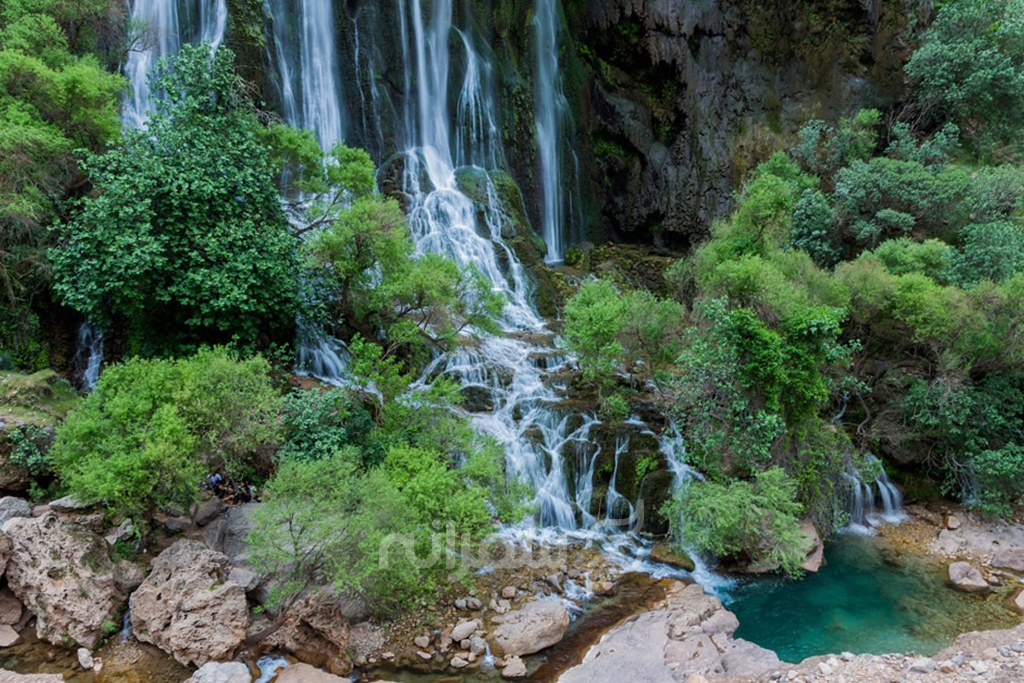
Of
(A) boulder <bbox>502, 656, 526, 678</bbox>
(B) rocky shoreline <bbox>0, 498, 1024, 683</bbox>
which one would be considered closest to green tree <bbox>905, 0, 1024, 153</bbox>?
(B) rocky shoreline <bbox>0, 498, 1024, 683</bbox>

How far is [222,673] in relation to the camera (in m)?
8.14

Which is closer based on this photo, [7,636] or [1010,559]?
[7,636]

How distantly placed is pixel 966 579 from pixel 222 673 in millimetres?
14088

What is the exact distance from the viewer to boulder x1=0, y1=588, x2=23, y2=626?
29.3 ft

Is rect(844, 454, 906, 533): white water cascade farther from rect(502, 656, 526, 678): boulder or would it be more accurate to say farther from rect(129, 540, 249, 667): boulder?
rect(129, 540, 249, 667): boulder

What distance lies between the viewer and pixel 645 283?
2438 cm

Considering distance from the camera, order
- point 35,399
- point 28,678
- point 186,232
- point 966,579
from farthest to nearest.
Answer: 1. point 966,579
2. point 186,232
3. point 35,399
4. point 28,678

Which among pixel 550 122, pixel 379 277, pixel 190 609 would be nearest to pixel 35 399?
pixel 190 609

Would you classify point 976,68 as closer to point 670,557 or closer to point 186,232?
point 670,557

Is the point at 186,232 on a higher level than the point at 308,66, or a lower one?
lower

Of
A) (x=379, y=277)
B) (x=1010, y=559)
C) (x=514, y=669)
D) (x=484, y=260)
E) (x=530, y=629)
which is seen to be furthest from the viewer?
(x=484, y=260)

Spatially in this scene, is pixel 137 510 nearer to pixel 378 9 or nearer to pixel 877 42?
pixel 378 9

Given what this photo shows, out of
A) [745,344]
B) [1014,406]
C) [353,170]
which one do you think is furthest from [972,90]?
[353,170]

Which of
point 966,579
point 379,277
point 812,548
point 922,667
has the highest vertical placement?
point 379,277
